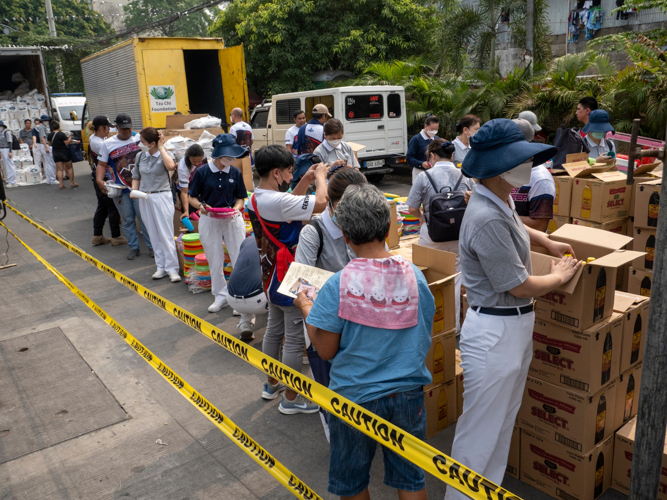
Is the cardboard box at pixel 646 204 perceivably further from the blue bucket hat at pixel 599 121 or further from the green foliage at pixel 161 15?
the green foliage at pixel 161 15

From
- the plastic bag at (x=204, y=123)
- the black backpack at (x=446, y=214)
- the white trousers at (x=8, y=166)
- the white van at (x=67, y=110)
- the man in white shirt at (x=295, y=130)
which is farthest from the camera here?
the white van at (x=67, y=110)

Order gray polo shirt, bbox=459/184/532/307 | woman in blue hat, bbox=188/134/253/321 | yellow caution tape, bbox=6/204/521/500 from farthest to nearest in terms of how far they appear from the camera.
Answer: woman in blue hat, bbox=188/134/253/321, gray polo shirt, bbox=459/184/532/307, yellow caution tape, bbox=6/204/521/500

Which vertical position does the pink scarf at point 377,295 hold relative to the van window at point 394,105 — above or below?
below

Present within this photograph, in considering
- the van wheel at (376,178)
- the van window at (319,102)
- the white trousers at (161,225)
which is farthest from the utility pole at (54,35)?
the white trousers at (161,225)

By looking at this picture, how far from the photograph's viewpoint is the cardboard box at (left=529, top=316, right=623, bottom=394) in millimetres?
2791

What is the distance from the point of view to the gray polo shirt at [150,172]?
6996 mm

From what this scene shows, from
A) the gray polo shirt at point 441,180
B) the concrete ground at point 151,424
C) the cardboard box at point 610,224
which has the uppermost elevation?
the gray polo shirt at point 441,180

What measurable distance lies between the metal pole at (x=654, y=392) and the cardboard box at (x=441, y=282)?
1.49 m

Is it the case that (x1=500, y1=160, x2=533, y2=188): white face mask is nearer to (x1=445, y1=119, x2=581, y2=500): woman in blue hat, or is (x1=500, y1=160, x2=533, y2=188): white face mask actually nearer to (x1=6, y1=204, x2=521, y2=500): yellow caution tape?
(x1=445, y1=119, x2=581, y2=500): woman in blue hat

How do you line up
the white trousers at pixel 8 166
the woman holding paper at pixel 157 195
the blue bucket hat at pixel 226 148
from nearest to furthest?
1. the blue bucket hat at pixel 226 148
2. the woman holding paper at pixel 157 195
3. the white trousers at pixel 8 166

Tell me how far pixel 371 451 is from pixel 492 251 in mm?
1012

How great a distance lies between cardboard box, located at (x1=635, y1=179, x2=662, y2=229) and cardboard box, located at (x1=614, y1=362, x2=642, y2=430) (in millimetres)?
2045

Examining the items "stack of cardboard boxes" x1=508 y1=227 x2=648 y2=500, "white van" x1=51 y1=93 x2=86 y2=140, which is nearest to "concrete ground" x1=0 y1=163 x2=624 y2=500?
"stack of cardboard boxes" x1=508 y1=227 x2=648 y2=500

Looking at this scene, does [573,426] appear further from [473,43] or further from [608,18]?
[608,18]
